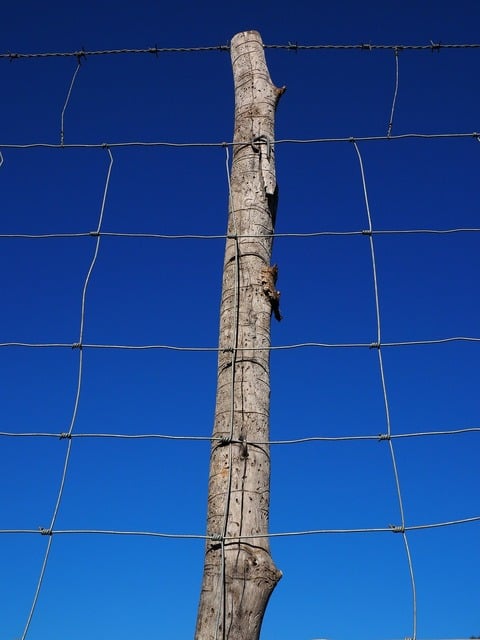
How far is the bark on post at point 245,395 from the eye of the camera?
2.42 meters

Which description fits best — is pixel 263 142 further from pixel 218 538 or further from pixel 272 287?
pixel 218 538

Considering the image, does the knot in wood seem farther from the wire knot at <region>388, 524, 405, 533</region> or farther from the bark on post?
the wire knot at <region>388, 524, 405, 533</region>

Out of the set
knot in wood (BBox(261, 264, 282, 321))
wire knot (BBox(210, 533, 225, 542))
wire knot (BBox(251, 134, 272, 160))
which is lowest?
wire knot (BBox(210, 533, 225, 542))

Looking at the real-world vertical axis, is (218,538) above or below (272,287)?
below

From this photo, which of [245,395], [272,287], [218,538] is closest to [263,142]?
[272,287]

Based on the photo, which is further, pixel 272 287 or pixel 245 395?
pixel 272 287

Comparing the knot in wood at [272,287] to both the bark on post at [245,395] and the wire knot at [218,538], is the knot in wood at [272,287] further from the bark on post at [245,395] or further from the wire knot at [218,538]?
the wire knot at [218,538]

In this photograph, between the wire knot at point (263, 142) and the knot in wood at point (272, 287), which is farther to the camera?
the wire knot at point (263, 142)

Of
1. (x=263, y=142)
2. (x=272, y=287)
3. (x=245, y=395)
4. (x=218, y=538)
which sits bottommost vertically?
(x=218, y=538)

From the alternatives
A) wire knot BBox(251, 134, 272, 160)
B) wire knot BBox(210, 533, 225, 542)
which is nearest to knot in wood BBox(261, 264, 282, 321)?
wire knot BBox(251, 134, 272, 160)

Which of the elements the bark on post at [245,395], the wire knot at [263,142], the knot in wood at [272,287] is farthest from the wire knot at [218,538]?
the wire knot at [263,142]

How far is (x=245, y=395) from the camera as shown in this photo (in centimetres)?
277

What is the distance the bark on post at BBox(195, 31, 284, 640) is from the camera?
7.93ft

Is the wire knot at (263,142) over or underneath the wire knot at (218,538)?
over
